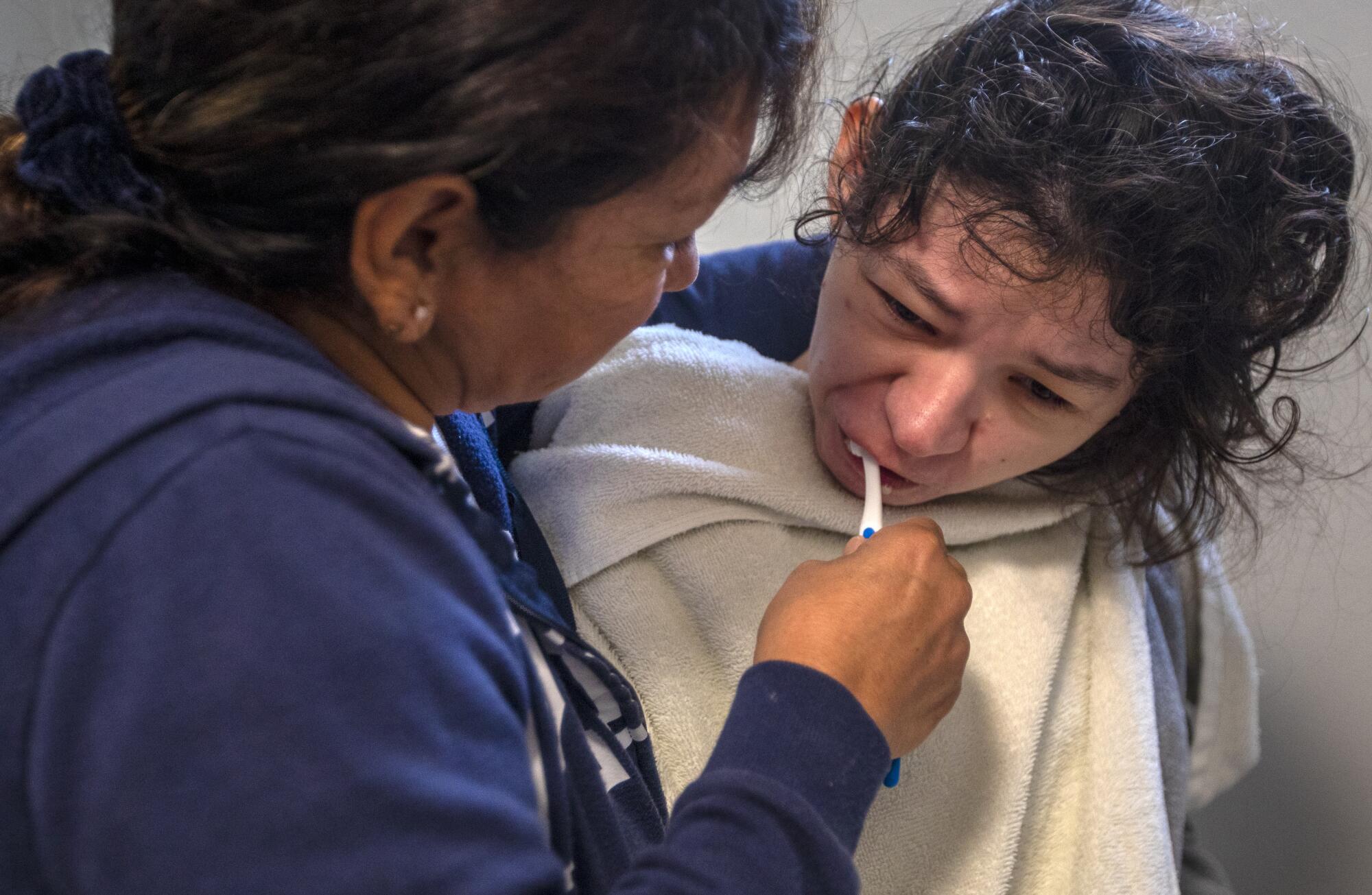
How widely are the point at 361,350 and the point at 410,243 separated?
0.07 meters

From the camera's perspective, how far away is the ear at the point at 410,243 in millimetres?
454

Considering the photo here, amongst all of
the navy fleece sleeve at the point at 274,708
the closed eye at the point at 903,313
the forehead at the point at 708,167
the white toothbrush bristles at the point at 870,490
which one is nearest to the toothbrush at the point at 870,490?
the white toothbrush bristles at the point at 870,490

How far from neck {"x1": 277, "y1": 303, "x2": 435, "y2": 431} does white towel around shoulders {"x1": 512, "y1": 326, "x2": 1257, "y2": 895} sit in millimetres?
299

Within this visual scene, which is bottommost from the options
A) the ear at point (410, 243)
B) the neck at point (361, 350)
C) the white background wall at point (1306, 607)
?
the white background wall at point (1306, 607)

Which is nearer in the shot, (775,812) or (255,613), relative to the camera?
(255,613)

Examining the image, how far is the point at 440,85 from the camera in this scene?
0.44m

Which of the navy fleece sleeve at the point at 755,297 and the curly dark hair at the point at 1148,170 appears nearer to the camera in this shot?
the curly dark hair at the point at 1148,170

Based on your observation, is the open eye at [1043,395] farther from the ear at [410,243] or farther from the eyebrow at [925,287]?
the ear at [410,243]

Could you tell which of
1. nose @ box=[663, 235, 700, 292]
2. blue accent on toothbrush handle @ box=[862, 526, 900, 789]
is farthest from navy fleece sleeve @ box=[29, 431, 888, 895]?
blue accent on toothbrush handle @ box=[862, 526, 900, 789]

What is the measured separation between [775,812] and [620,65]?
0.33 meters

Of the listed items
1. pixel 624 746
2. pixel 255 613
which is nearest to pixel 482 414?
pixel 624 746

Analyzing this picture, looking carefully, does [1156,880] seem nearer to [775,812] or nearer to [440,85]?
[775,812]

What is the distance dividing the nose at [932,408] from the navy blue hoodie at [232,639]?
0.43 meters

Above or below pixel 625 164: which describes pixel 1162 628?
below
